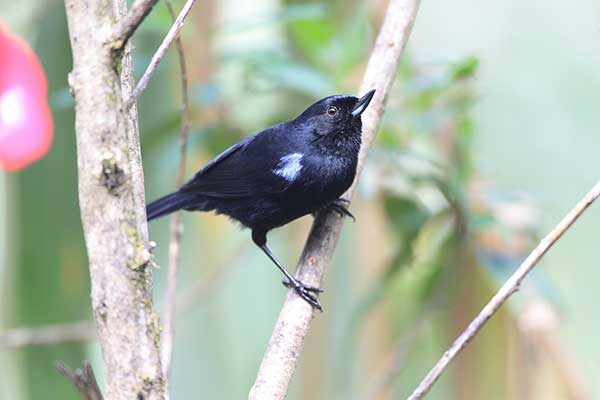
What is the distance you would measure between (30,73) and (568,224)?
1210 mm

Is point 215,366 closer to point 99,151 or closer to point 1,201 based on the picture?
point 1,201

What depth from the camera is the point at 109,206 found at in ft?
3.28

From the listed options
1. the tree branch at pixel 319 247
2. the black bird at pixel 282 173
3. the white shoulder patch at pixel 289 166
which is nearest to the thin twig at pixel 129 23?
the tree branch at pixel 319 247

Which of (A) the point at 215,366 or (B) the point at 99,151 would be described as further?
(A) the point at 215,366

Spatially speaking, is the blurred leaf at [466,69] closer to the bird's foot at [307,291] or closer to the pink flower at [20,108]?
the bird's foot at [307,291]

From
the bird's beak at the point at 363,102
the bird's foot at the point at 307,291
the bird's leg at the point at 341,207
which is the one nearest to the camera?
the bird's foot at the point at 307,291

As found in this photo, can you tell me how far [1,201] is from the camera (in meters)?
4.21

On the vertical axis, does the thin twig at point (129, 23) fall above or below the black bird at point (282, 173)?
below

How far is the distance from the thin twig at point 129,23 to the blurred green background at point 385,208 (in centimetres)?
138

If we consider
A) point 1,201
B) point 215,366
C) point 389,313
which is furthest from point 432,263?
point 1,201

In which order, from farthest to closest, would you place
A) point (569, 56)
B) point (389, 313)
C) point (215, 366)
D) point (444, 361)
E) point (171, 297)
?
point (215, 366) < point (569, 56) < point (389, 313) < point (171, 297) < point (444, 361)

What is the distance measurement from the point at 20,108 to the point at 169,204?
684 millimetres

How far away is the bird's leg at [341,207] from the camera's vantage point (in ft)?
6.75

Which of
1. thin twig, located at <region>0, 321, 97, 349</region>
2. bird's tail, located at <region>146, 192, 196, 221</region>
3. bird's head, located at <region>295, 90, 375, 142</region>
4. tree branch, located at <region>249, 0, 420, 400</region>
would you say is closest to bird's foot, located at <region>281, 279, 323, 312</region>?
tree branch, located at <region>249, 0, 420, 400</region>
